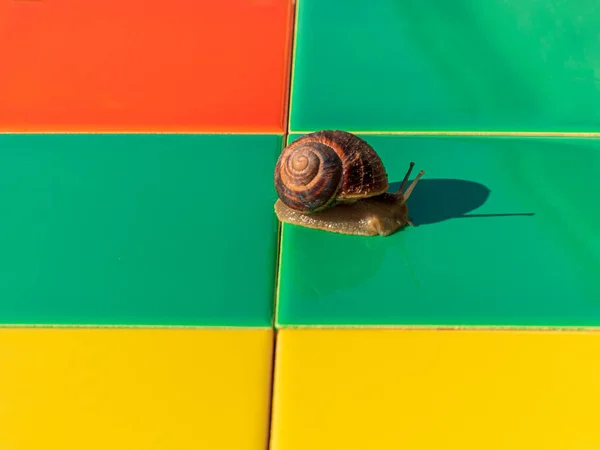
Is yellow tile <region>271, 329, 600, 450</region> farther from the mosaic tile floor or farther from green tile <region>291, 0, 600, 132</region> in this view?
green tile <region>291, 0, 600, 132</region>

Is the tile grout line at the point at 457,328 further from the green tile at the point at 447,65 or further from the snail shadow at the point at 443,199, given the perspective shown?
the green tile at the point at 447,65

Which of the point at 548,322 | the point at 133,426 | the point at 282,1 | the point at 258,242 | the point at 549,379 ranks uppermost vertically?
the point at 282,1

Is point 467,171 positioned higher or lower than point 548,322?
higher

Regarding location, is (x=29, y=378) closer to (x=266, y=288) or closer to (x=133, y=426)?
(x=133, y=426)

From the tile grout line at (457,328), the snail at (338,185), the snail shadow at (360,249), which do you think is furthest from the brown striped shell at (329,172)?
the tile grout line at (457,328)

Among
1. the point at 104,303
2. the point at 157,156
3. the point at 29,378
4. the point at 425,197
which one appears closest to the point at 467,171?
the point at 425,197
